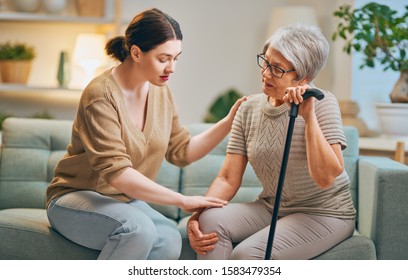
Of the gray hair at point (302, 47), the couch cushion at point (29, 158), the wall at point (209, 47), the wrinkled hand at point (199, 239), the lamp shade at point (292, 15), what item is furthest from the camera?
the wall at point (209, 47)

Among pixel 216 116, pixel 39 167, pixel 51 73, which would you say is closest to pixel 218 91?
pixel 216 116

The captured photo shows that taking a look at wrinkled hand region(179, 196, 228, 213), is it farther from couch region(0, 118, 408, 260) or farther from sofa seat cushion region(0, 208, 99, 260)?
sofa seat cushion region(0, 208, 99, 260)

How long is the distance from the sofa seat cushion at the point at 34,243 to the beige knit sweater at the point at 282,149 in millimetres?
539

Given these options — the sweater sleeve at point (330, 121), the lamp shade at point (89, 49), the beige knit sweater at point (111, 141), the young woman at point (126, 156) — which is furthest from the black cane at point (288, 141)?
the lamp shade at point (89, 49)

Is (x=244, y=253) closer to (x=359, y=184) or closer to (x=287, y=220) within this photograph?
(x=287, y=220)

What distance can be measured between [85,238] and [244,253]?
46 centimetres

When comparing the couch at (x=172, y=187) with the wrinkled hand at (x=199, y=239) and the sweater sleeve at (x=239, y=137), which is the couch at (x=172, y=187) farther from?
the sweater sleeve at (x=239, y=137)

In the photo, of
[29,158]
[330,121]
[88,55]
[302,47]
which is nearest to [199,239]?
[330,121]

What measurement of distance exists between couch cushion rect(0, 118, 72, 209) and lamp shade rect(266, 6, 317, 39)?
4.54ft

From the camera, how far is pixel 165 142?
2.12 meters

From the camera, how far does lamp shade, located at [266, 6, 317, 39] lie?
3.55 m

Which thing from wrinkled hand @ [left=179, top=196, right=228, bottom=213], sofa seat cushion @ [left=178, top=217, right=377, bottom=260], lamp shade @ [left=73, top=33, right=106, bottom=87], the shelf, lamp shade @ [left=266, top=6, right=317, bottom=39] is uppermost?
lamp shade @ [left=266, top=6, right=317, bottom=39]

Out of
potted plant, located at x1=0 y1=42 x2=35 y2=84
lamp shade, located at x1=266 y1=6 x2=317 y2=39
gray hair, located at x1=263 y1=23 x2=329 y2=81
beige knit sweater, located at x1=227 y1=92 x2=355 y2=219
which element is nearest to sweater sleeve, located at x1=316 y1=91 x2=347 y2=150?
beige knit sweater, located at x1=227 y1=92 x2=355 y2=219

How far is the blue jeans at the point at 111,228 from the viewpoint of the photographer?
77.4 inches
